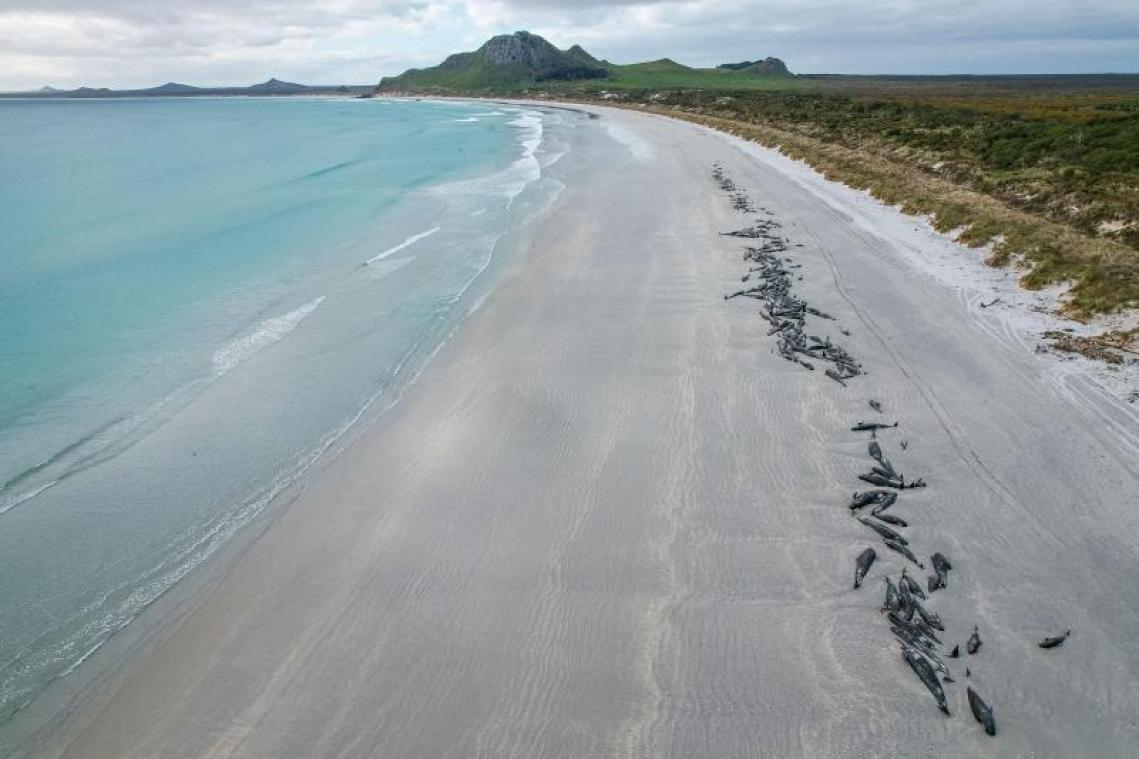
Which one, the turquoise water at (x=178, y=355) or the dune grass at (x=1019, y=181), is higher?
the dune grass at (x=1019, y=181)

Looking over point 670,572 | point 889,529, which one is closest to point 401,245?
point 670,572

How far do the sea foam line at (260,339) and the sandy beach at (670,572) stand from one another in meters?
4.16

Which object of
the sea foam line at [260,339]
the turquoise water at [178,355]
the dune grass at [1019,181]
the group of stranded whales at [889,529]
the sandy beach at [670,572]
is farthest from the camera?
the dune grass at [1019,181]

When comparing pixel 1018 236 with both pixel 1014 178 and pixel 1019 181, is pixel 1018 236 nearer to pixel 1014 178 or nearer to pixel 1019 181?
pixel 1019 181

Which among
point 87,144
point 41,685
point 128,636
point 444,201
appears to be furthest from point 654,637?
point 87,144

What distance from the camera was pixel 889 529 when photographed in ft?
26.1

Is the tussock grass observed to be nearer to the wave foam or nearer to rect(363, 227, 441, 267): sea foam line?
the wave foam

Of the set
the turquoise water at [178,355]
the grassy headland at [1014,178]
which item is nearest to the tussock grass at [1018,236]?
the grassy headland at [1014,178]

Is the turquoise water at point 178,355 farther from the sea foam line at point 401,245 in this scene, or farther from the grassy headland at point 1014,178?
the grassy headland at point 1014,178

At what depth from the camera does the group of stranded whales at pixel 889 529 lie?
6164mm

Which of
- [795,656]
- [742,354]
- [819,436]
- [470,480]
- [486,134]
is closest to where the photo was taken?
[795,656]

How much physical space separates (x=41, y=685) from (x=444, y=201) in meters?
27.3

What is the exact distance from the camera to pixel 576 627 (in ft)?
22.6

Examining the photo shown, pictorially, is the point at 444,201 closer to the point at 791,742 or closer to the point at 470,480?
the point at 470,480
